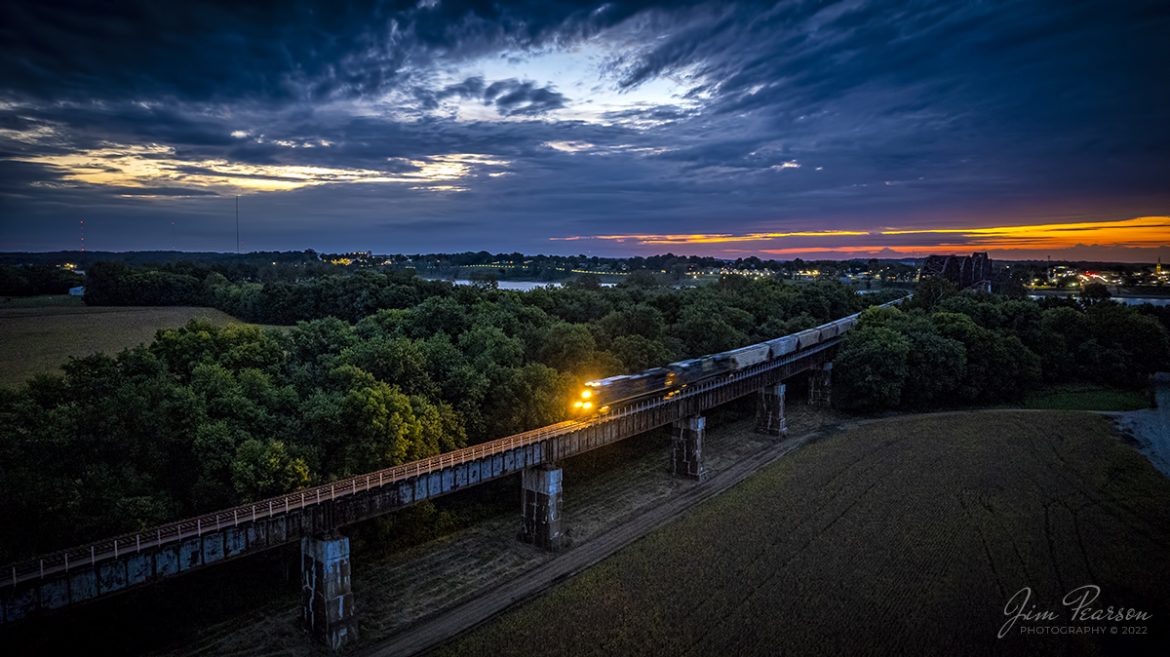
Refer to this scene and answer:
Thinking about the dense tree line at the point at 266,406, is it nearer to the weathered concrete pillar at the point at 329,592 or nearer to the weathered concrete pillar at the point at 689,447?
the weathered concrete pillar at the point at 329,592

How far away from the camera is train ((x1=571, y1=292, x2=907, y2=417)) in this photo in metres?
52.4

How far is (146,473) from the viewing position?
123 ft

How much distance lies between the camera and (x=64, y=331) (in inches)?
3206

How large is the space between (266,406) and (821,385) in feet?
258

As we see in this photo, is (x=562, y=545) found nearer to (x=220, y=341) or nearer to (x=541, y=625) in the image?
(x=541, y=625)

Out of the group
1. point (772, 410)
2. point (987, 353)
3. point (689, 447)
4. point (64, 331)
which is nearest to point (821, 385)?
point (772, 410)

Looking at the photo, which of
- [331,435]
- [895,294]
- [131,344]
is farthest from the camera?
[895,294]

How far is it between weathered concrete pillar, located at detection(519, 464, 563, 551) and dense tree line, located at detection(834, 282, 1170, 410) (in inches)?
2273

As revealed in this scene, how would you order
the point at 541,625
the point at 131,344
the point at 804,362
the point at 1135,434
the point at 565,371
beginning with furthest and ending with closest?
the point at 804,362 < the point at 131,344 < the point at 1135,434 < the point at 565,371 < the point at 541,625

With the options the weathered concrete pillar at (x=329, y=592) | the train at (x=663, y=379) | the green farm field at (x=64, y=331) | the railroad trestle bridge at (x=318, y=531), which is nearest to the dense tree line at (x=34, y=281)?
the green farm field at (x=64, y=331)

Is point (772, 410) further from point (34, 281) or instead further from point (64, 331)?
point (34, 281)

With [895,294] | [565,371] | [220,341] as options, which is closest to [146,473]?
[220,341]

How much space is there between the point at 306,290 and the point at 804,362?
91.5 metres
